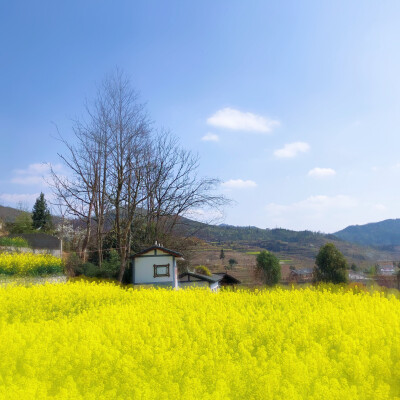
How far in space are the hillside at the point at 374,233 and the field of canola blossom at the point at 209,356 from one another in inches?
3670

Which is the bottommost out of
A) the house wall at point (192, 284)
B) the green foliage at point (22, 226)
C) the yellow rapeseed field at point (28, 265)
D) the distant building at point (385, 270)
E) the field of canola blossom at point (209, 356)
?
the distant building at point (385, 270)

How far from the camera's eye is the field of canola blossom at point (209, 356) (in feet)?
12.2

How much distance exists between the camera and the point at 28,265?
14.0 metres

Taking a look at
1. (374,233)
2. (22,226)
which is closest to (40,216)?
(22,226)

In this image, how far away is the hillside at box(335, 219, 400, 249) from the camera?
93562 millimetres

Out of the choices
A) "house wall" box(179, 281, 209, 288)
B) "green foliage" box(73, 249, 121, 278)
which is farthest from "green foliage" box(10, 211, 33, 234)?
"house wall" box(179, 281, 209, 288)

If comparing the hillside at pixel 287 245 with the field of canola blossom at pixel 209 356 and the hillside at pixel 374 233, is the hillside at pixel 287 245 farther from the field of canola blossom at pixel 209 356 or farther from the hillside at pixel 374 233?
the field of canola blossom at pixel 209 356

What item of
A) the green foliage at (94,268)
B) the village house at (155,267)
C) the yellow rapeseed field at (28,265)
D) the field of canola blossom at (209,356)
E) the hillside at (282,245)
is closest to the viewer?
the field of canola blossom at (209,356)

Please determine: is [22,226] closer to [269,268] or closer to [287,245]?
[269,268]

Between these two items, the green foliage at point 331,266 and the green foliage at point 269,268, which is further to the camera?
the green foliage at point 269,268

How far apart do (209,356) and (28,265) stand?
11.4m

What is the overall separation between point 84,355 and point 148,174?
49.7 feet

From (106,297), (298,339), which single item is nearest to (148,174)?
(106,297)

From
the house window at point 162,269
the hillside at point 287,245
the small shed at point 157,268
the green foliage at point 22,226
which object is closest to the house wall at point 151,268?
the small shed at point 157,268
